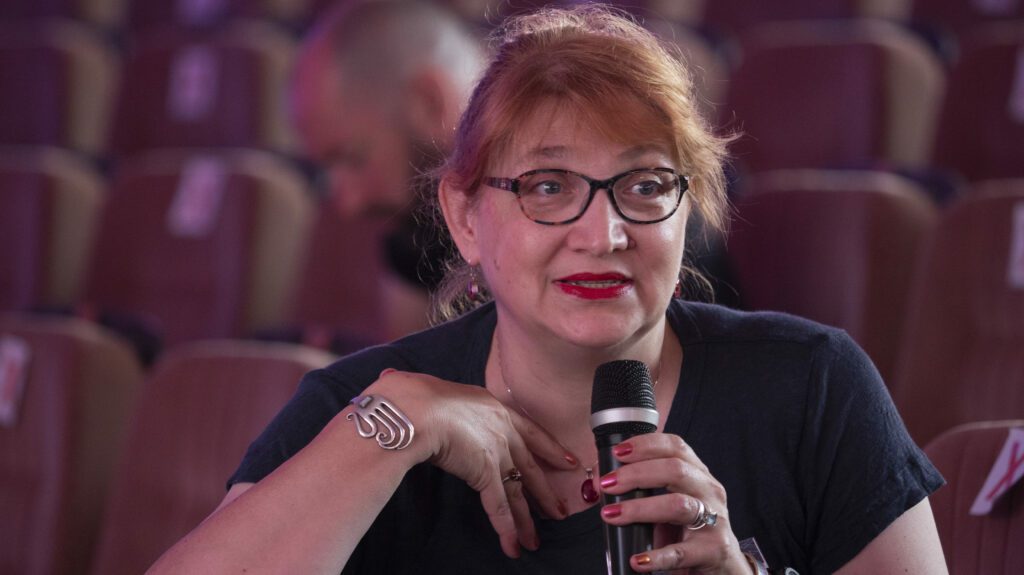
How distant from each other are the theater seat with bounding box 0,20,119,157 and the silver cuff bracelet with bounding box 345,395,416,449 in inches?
127

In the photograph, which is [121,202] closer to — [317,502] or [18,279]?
[18,279]

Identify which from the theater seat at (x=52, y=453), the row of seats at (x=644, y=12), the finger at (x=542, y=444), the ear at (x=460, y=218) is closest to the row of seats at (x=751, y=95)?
the row of seats at (x=644, y=12)

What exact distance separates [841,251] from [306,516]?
1466mm

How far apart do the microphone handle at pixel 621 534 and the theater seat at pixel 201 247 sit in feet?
7.39

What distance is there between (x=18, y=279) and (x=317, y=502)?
254 centimetres

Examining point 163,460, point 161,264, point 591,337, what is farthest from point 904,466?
point 161,264

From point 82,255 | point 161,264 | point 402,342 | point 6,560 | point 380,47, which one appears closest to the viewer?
point 402,342

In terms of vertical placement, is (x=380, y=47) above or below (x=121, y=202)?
above

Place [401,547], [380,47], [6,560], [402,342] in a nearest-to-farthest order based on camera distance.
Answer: [401,547], [402,342], [6,560], [380,47]

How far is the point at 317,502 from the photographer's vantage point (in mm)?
1292

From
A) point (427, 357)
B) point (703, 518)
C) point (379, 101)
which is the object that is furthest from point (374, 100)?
point (703, 518)

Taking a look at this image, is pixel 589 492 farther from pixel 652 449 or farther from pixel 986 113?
pixel 986 113

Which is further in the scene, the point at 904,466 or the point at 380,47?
the point at 380,47

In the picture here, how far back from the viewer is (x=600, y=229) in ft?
4.24
